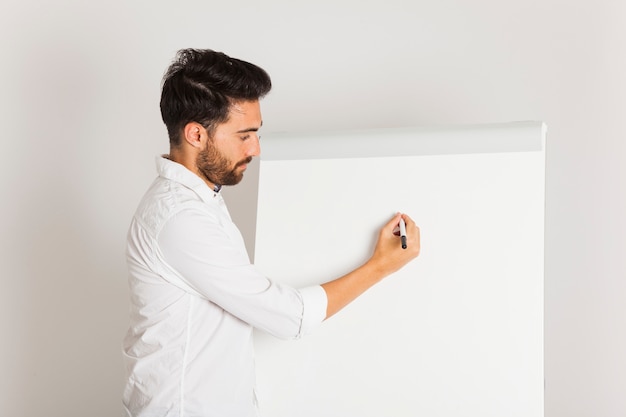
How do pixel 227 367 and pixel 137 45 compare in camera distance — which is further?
pixel 137 45

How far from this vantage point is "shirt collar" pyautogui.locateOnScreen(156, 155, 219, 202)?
5.66 ft

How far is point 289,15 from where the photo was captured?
2578mm

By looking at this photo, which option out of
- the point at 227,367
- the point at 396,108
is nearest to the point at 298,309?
the point at 227,367

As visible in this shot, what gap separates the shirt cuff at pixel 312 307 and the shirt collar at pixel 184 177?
316 millimetres

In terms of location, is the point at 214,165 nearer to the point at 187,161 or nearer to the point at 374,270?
the point at 187,161

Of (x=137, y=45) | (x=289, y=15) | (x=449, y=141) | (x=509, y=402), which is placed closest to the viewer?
(x=509, y=402)

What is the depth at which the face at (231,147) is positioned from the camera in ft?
5.75

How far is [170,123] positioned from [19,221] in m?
1.33

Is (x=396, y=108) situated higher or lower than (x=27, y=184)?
higher

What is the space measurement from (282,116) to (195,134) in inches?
33.8

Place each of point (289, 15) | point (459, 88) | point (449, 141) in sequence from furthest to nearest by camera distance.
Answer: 1. point (289, 15)
2. point (459, 88)
3. point (449, 141)

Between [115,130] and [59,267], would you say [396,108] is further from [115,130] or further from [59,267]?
[59,267]

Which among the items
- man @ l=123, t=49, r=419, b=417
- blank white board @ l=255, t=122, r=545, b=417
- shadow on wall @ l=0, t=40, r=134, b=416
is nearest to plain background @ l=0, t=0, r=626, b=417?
shadow on wall @ l=0, t=40, r=134, b=416

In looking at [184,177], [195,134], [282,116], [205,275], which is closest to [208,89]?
[195,134]
